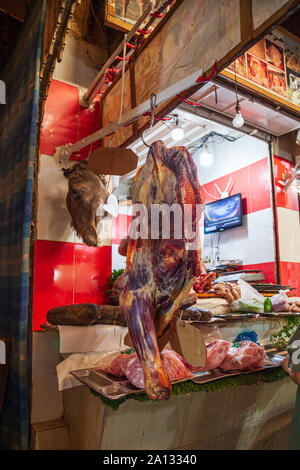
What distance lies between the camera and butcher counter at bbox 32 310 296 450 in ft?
6.23

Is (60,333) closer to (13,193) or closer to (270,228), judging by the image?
(13,193)

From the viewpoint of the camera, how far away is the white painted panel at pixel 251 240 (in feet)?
20.3

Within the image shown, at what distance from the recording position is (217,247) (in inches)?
306

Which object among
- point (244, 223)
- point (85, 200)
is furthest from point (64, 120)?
point (244, 223)

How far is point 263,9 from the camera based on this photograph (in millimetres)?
1986

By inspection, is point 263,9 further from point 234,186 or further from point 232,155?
point 232,155

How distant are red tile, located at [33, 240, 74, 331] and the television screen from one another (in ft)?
14.0

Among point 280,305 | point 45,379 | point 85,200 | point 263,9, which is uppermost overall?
point 263,9

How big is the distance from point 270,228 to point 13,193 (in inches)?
198

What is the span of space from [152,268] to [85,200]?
5.90 feet

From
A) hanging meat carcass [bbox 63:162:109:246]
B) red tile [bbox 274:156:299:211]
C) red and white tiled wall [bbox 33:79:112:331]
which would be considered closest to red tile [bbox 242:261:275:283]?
red tile [bbox 274:156:299:211]

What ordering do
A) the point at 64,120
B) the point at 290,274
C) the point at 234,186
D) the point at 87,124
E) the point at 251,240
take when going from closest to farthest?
the point at 64,120, the point at 87,124, the point at 290,274, the point at 251,240, the point at 234,186

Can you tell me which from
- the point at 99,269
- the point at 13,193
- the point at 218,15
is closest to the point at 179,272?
the point at 13,193

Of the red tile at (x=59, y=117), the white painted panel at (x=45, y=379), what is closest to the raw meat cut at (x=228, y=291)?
the white painted panel at (x=45, y=379)
